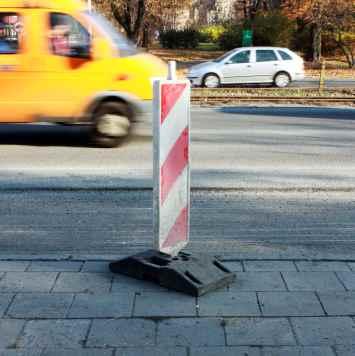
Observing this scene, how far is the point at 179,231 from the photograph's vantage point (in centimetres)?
457

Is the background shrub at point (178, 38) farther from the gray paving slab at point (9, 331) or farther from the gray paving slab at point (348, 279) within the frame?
the gray paving slab at point (9, 331)

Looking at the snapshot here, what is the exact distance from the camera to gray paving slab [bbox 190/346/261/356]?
3.31 metres

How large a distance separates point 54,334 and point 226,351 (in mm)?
952

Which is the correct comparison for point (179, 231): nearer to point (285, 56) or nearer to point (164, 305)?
point (164, 305)

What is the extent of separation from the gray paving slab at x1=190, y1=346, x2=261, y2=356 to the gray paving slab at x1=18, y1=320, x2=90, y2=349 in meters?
0.62

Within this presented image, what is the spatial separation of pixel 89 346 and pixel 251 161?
229 inches

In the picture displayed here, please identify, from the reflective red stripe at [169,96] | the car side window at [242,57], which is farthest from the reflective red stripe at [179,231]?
the car side window at [242,57]

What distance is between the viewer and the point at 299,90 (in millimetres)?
21562

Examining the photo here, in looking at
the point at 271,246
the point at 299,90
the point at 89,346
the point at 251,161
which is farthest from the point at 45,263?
the point at 299,90

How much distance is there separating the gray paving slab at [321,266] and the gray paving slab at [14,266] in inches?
76.8

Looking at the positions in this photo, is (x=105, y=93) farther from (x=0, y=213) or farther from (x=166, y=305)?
(x=166, y=305)

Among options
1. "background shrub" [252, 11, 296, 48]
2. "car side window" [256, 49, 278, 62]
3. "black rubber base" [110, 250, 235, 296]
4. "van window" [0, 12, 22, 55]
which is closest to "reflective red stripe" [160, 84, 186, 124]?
"black rubber base" [110, 250, 235, 296]

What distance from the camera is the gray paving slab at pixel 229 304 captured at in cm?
383

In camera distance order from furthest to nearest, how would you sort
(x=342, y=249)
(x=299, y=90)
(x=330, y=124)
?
(x=299, y=90) < (x=330, y=124) < (x=342, y=249)
